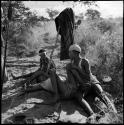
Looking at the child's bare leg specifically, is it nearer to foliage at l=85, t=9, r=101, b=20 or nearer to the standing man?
the standing man

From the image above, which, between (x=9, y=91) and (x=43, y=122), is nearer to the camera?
(x=43, y=122)

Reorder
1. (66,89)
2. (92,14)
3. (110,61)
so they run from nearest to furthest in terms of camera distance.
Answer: (66,89) < (110,61) < (92,14)

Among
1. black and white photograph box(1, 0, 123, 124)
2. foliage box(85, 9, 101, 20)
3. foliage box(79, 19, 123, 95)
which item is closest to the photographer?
black and white photograph box(1, 0, 123, 124)

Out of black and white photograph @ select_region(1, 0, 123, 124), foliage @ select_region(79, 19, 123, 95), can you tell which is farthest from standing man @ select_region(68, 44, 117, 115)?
foliage @ select_region(79, 19, 123, 95)

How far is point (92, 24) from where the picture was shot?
2166cm

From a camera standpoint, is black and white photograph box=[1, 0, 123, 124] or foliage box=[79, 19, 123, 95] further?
foliage box=[79, 19, 123, 95]

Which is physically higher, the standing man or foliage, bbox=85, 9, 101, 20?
foliage, bbox=85, 9, 101, 20

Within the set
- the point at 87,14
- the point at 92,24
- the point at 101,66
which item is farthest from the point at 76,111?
the point at 87,14

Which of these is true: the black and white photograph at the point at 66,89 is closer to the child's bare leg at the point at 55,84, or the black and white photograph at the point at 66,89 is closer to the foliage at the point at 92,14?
the child's bare leg at the point at 55,84

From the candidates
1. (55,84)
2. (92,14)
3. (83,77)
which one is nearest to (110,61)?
(83,77)

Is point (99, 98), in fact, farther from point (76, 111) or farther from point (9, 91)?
point (9, 91)

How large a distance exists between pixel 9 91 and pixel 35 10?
9614 millimetres

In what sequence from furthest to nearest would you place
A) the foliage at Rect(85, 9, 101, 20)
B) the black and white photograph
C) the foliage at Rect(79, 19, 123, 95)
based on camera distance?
1. the foliage at Rect(85, 9, 101, 20)
2. the foliage at Rect(79, 19, 123, 95)
3. the black and white photograph

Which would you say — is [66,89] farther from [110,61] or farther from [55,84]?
[110,61]
